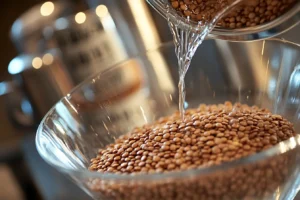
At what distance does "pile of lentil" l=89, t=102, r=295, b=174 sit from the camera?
0.46 metres

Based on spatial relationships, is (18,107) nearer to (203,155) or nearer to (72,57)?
(72,57)

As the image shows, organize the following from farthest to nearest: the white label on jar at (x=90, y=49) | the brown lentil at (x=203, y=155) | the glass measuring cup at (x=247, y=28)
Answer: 1. the white label on jar at (x=90, y=49)
2. the glass measuring cup at (x=247, y=28)
3. the brown lentil at (x=203, y=155)

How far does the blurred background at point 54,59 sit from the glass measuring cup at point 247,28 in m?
0.48

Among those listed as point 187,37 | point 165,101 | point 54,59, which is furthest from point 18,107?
point 187,37

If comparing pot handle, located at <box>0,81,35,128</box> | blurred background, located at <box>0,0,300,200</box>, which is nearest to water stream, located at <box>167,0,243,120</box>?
blurred background, located at <box>0,0,300,200</box>

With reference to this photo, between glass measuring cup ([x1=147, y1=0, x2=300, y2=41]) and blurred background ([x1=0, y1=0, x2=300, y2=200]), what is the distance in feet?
1.56

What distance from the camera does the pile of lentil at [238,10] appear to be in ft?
1.68

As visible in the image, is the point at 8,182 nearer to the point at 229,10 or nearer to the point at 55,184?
the point at 55,184

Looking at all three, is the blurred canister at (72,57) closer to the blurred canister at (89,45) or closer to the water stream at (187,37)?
the blurred canister at (89,45)

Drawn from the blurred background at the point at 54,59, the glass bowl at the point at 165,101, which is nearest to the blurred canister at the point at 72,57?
the blurred background at the point at 54,59

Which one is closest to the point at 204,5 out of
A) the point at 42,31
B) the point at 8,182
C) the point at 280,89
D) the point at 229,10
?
the point at 229,10

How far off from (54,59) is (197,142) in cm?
74

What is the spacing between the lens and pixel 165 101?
673 mm

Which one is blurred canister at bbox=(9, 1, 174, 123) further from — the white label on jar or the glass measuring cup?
the glass measuring cup
